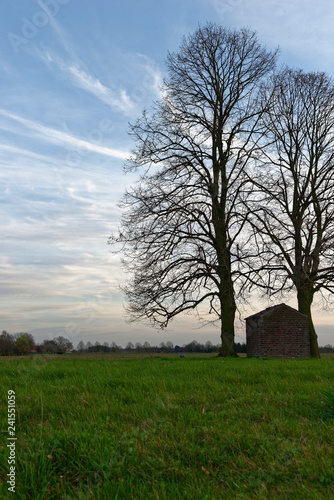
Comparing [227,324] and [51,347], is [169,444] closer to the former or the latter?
[51,347]

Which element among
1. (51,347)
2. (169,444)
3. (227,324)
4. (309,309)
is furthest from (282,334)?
(169,444)

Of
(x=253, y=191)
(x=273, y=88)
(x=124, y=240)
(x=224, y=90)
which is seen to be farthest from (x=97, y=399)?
(x=273, y=88)

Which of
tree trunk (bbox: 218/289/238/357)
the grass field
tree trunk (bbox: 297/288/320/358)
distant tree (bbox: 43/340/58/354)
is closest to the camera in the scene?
the grass field

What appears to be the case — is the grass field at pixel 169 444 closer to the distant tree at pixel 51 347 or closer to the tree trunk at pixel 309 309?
the distant tree at pixel 51 347

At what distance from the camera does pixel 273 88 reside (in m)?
24.6

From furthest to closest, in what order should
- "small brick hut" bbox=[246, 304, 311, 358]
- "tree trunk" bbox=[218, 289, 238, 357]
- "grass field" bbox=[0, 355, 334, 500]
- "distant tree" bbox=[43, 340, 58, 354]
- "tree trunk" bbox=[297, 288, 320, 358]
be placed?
"small brick hut" bbox=[246, 304, 311, 358] → "tree trunk" bbox=[297, 288, 320, 358] → "tree trunk" bbox=[218, 289, 238, 357] → "distant tree" bbox=[43, 340, 58, 354] → "grass field" bbox=[0, 355, 334, 500]

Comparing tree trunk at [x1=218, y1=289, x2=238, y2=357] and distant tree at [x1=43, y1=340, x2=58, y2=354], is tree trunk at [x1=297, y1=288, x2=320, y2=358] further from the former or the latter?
distant tree at [x1=43, y1=340, x2=58, y2=354]

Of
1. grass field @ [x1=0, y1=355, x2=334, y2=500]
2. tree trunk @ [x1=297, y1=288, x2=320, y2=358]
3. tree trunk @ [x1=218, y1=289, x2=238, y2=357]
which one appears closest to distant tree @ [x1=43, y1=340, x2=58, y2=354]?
grass field @ [x1=0, y1=355, x2=334, y2=500]

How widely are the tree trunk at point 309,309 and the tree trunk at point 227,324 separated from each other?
16.8ft

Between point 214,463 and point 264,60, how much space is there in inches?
946

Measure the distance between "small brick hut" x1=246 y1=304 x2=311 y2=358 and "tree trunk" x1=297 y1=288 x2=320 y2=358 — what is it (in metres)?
0.24

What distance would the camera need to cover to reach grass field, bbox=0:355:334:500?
3146mm

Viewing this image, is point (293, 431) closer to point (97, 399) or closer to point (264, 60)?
point (97, 399)

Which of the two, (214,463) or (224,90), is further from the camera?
(224,90)
